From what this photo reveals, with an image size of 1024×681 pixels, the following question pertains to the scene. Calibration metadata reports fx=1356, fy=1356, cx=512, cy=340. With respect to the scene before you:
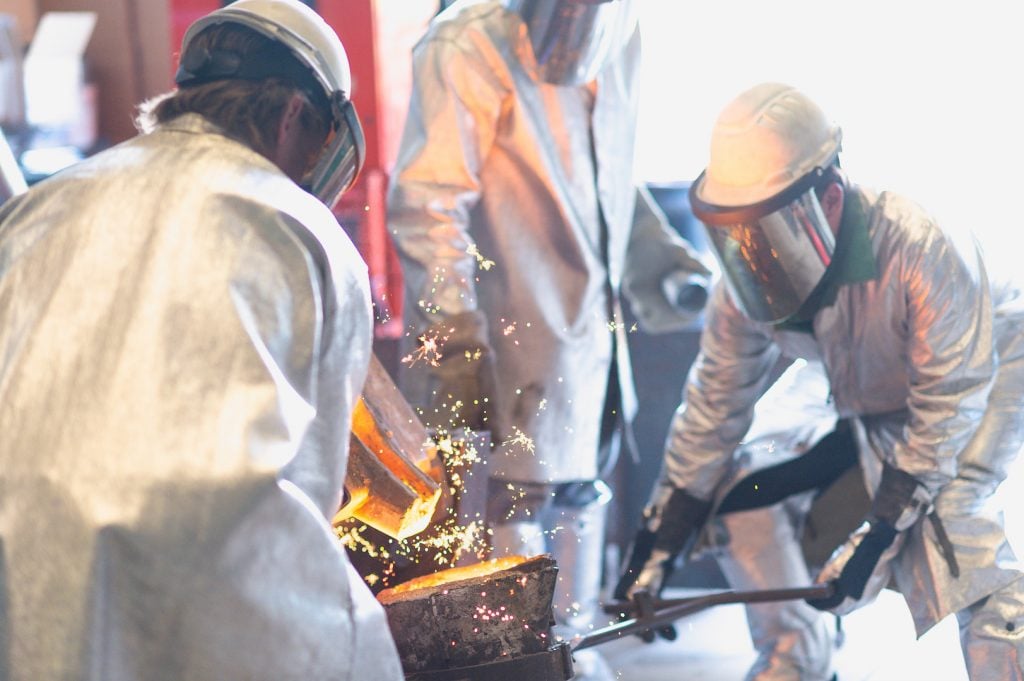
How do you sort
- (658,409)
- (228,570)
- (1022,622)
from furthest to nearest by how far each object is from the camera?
(658,409)
(1022,622)
(228,570)

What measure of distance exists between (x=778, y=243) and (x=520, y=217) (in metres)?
0.67

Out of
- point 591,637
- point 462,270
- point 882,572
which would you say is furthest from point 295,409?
point 882,572

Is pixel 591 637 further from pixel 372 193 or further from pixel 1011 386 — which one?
pixel 372 193

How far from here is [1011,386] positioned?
284cm

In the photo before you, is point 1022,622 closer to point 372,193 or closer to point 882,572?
point 882,572

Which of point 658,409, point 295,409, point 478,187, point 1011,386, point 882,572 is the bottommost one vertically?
point 658,409

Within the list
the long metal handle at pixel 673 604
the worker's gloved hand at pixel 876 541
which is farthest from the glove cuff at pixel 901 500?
the long metal handle at pixel 673 604

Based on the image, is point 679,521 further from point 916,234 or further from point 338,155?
point 338,155

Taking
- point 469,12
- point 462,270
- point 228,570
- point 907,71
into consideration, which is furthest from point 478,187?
point 907,71

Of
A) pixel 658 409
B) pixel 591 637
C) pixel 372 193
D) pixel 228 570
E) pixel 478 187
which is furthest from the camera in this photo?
pixel 658 409

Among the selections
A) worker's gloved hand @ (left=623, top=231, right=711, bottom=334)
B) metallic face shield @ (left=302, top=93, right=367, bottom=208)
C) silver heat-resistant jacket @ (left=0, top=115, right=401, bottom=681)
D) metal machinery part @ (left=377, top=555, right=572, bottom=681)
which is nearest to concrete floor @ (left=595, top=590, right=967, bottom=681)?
worker's gloved hand @ (left=623, top=231, right=711, bottom=334)

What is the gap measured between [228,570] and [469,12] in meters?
1.91

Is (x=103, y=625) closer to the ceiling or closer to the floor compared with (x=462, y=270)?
closer to the ceiling

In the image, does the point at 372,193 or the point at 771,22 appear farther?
the point at 771,22
